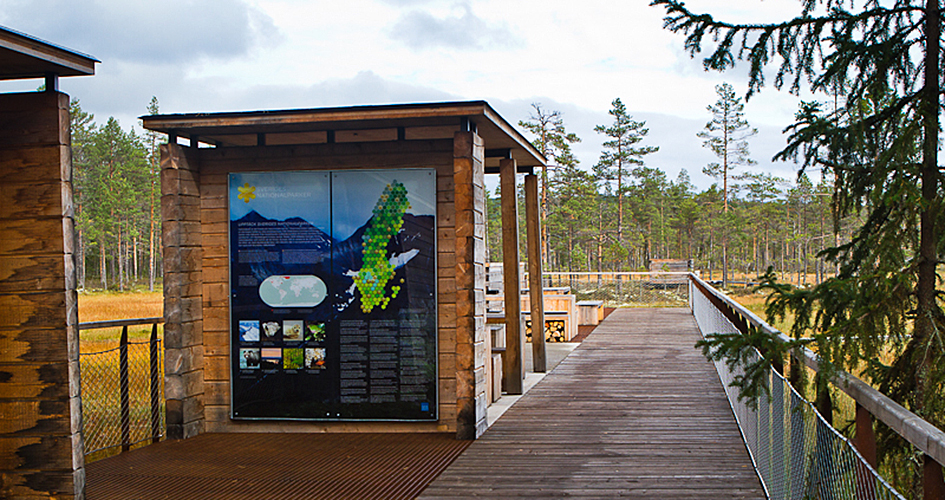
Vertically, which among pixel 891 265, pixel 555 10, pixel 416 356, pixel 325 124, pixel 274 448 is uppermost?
pixel 555 10

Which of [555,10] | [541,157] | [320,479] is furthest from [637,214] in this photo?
[555,10]

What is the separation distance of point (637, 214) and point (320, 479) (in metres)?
64.3

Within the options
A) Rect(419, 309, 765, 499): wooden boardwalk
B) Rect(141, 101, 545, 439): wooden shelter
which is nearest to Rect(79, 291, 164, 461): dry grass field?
Rect(141, 101, 545, 439): wooden shelter

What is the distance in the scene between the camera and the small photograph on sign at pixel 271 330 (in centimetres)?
648

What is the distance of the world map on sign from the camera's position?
21.1ft

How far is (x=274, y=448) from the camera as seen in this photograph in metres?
5.91

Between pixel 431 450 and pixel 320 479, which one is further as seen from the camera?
pixel 431 450

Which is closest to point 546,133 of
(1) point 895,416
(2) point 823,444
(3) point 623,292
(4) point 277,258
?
(3) point 623,292

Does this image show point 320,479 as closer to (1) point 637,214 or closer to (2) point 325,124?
(2) point 325,124

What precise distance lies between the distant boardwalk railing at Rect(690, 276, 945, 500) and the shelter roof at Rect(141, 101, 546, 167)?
294cm

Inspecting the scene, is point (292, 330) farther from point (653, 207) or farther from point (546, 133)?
point (653, 207)

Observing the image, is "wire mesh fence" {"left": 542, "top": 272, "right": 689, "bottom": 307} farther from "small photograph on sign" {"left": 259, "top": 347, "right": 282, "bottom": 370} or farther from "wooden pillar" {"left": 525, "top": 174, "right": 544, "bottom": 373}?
"small photograph on sign" {"left": 259, "top": 347, "right": 282, "bottom": 370}

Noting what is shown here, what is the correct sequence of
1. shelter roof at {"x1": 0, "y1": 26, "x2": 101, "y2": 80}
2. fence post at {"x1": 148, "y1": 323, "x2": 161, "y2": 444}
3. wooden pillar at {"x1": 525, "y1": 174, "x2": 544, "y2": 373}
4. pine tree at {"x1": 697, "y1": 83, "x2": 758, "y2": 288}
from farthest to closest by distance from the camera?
pine tree at {"x1": 697, "y1": 83, "x2": 758, "y2": 288} < wooden pillar at {"x1": 525, "y1": 174, "x2": 544, "y2": 373} < fence post at {"x1": 148, "y1": 323, "x2": 161, "y2": 444} < shelter roof at {"x1": 0, "y1": 26, "x2": 101, "y2": 80}

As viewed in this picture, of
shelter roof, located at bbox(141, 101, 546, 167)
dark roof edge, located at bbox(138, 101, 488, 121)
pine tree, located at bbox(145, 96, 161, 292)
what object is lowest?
shelter roof, located at bbox(141, 101, 546, 167)
